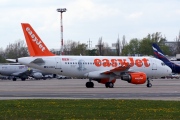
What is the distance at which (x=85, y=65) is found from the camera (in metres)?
54.0

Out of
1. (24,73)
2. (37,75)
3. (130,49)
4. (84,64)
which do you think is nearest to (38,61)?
(84,64)

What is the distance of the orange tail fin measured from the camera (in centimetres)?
5309

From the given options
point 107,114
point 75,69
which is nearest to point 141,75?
point 75,69

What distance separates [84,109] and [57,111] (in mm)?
1410

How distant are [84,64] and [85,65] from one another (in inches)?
5.7

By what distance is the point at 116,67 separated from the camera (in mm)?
A: 54125

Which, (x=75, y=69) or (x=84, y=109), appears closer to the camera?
(x=84, y=109)

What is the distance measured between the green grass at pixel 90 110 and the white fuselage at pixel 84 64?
2492cm

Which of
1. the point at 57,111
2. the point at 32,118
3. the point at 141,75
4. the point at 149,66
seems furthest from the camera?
the point at 149,66

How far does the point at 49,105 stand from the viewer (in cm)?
2697

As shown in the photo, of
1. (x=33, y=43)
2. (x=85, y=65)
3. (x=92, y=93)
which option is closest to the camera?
(x=92, y=93)

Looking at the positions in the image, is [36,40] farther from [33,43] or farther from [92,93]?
[92,93]

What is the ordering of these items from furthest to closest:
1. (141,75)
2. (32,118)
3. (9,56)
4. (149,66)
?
1. (9,56)
2. (149,66)
3. (141,75)
4. (32,118)

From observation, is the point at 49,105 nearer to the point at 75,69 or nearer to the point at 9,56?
the point at 75,69
